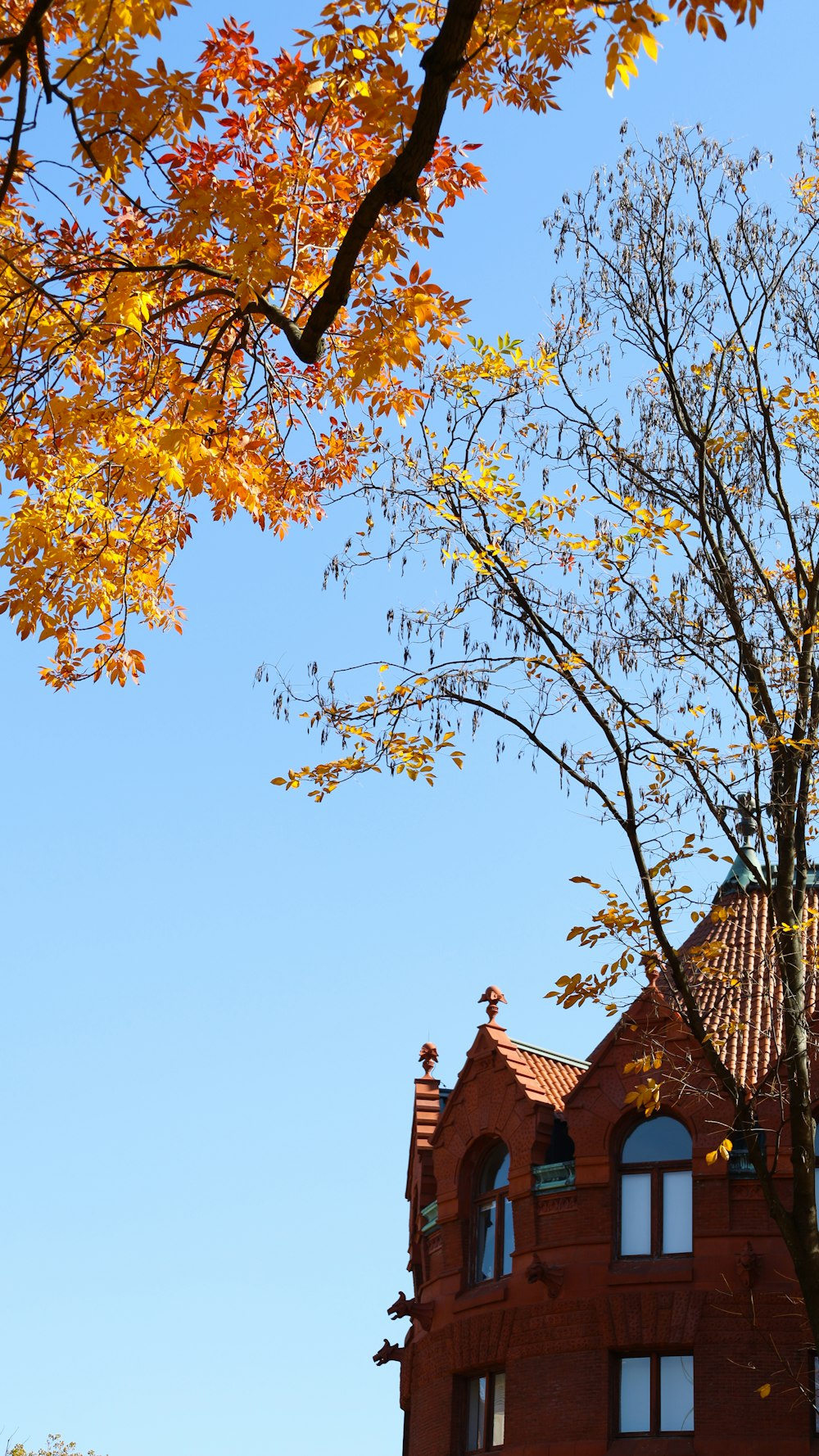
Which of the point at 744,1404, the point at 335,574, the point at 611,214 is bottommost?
the point at 744,1404

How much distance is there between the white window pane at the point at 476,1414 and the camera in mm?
25484

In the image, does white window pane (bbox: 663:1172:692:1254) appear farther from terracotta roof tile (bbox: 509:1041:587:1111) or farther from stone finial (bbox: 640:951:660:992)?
stone finial (bbox: 640:951:660:992)

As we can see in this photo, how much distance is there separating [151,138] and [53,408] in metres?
1.81

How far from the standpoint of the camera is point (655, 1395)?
917 inches

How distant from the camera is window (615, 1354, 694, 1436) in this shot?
22953 mm

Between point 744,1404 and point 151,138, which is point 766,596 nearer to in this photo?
point 151,138

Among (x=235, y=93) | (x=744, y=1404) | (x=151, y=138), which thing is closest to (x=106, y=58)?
(x=151, y=138)

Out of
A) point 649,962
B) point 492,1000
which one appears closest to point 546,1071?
point 492,1000

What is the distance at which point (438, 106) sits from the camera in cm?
730

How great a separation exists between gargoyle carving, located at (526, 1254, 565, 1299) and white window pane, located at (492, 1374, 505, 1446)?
2044 mm

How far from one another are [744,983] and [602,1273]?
8235 mm

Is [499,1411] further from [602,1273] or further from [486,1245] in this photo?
[602,1273]

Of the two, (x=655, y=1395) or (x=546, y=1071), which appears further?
(x=546, y=1071)

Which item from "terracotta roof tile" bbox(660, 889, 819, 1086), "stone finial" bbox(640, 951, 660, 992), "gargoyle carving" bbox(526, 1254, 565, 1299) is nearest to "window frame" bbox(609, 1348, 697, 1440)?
"gargoyle carving" bbox(526, 1254, 565, 1299)
